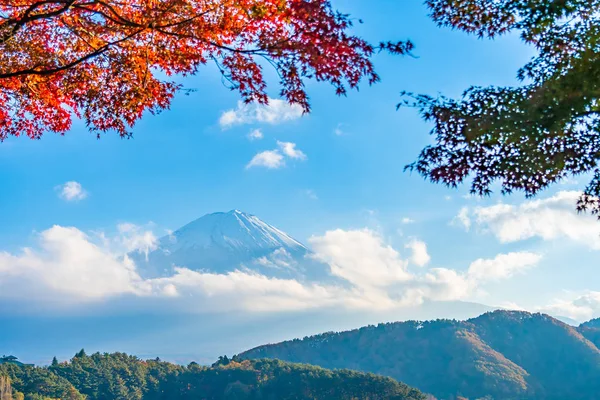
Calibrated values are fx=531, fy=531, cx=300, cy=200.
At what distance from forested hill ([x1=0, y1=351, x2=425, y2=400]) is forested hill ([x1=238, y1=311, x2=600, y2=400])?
19.7 meters

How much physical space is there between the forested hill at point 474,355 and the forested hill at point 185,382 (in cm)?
1967

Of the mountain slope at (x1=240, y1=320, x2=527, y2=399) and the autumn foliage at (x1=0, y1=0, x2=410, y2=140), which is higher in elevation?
the autumn foliage at (x1=0, y1=0, x2=410, y2=140)

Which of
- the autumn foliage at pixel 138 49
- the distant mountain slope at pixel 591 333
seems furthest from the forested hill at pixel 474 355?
the autumn foliage at pixel 138 49

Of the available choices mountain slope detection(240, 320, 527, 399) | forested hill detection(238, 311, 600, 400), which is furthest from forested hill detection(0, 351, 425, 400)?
mountain slope detection(240, 320, 527, 399)

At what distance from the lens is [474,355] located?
8706 centimetres

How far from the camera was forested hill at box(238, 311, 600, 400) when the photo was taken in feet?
262

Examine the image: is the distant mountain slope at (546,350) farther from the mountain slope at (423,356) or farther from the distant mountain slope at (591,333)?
the mountain slope at (423,356)

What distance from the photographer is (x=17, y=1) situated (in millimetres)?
4812

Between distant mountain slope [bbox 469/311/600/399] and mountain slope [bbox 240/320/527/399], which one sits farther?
mountain slope [bbox 240/320/527/399]

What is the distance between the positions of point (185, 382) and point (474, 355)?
1850 inches

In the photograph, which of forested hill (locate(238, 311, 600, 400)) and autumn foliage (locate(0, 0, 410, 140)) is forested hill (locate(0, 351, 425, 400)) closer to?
forested hill (locate(238, 311, 600, 400))

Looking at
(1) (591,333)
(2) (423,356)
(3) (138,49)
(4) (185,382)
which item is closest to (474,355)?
(2) (423,356)

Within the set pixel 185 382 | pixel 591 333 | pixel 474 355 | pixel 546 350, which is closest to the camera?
pixel 185 382

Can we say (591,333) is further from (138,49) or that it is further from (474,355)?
(138,49)
